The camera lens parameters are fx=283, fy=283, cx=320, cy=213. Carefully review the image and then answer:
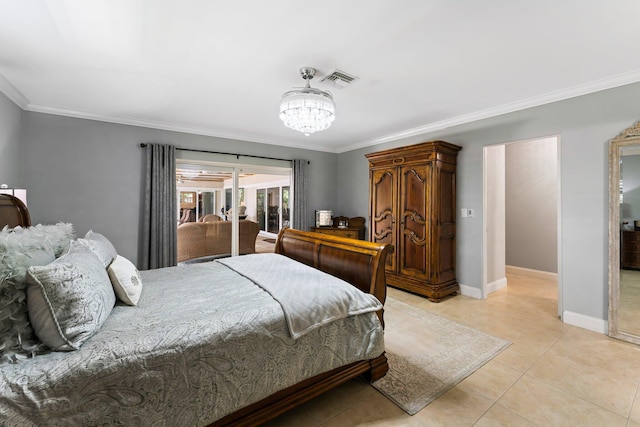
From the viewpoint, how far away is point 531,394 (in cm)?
192

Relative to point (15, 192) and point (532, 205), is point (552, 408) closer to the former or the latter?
point (532, 205)

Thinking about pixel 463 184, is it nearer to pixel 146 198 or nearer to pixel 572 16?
pixel 572 16

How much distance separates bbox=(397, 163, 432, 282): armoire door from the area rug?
0.77 metres

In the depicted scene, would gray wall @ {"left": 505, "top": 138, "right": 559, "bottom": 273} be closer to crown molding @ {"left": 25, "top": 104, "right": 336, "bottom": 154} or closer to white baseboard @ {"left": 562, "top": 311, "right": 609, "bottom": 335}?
white baseboard @ {"left": 562, "top": 311, "right": 609, "bottom": 335}

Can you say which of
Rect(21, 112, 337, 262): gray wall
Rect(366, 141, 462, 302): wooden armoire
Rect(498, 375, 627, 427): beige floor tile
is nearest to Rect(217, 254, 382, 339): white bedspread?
Rect(498, 375, 627, 427): beige floor tile

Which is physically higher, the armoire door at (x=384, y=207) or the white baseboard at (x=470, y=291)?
the armoire door at (x=384, y=207)

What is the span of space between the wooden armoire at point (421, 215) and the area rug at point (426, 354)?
694mm

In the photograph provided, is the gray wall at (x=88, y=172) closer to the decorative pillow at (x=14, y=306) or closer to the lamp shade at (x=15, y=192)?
the lamp shade at (x=15, y=192)

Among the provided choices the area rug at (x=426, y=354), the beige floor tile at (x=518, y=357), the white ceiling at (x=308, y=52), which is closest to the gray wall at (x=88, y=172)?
the white ceiling at (x=308, y=52)

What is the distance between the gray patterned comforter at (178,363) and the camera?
1077mm

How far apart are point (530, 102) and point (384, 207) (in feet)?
7.08

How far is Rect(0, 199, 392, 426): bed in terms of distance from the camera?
1.09m

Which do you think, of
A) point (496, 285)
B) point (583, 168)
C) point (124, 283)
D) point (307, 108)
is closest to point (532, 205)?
point (496, 285)

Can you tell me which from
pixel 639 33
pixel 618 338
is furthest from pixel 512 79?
pixel 618 338
